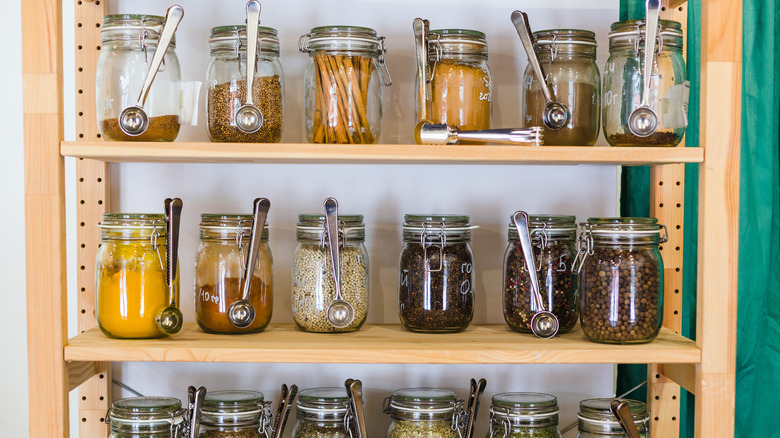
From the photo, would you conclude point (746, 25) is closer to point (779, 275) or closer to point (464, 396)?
point (779, 275)

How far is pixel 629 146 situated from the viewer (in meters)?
1.11

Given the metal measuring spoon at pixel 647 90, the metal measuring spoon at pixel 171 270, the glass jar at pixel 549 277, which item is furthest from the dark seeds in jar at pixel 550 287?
the metal measuring spoon at pixel 171 270

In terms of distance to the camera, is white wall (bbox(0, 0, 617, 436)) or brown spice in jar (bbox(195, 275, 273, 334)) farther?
white wall (bbox(0, 0, 617, 436))

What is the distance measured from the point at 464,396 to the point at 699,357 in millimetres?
443

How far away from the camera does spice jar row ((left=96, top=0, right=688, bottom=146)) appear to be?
3.59 feet

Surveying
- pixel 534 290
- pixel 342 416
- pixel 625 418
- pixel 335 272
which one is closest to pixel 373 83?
pixel 335 272

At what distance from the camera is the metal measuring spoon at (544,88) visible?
3.58ft

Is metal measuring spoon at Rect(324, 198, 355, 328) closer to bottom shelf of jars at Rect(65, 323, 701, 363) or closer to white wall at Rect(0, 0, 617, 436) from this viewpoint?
bottom shelf of jars at Rect(65, 323, 701, 363)

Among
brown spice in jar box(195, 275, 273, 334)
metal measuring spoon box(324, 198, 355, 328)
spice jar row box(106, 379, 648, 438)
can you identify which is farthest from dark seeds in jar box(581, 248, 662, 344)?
brown spice in jar box(195, 275, 273, 334)

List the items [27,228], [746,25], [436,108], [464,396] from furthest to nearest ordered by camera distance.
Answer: [464,396] → [746,25] → [436,108] → [27,228]

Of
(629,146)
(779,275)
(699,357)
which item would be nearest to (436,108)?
(629,146)

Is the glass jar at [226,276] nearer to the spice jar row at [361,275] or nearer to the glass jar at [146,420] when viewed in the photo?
the spice jar row at [361,275]

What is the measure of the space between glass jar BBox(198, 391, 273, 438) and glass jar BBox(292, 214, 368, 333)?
0.14 m

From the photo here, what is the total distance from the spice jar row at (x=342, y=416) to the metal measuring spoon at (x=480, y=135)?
396 mm
